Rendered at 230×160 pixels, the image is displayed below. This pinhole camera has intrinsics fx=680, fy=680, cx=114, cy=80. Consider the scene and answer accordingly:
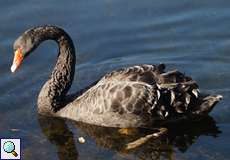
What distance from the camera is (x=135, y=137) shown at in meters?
6.10

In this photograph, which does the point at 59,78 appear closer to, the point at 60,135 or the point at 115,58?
the point at 60,135

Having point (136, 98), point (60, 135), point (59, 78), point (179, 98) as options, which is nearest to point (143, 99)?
point (136, 98)

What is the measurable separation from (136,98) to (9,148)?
3.92ft

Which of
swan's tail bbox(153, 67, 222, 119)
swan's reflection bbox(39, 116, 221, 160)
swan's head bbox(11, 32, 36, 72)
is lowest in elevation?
swan's reflection bbox(39, 116, 221, 160)

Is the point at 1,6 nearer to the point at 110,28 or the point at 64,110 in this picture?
the point at 110,28

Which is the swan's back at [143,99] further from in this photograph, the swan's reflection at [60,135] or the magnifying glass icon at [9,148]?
the magnifying glass icon at [9,148]

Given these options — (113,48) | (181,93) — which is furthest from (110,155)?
(113,48)

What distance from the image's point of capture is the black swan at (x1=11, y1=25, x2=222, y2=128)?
A: 6.06 metres

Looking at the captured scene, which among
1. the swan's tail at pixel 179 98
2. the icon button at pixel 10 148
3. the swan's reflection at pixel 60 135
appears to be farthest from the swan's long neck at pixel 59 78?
the swan's tail at pixel 179 98

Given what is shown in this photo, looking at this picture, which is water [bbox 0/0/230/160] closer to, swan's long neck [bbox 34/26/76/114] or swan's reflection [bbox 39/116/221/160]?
swan's reflection [bbox 39/116/221/160]

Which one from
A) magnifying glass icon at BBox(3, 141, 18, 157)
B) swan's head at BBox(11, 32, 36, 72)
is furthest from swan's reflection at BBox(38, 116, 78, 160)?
swan's head at BBox(11, 32, 36, 72)

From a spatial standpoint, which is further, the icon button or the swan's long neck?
the swan's long neck

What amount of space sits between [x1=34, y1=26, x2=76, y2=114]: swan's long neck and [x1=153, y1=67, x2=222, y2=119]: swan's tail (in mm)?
972

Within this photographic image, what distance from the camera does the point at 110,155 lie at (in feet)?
19.0
